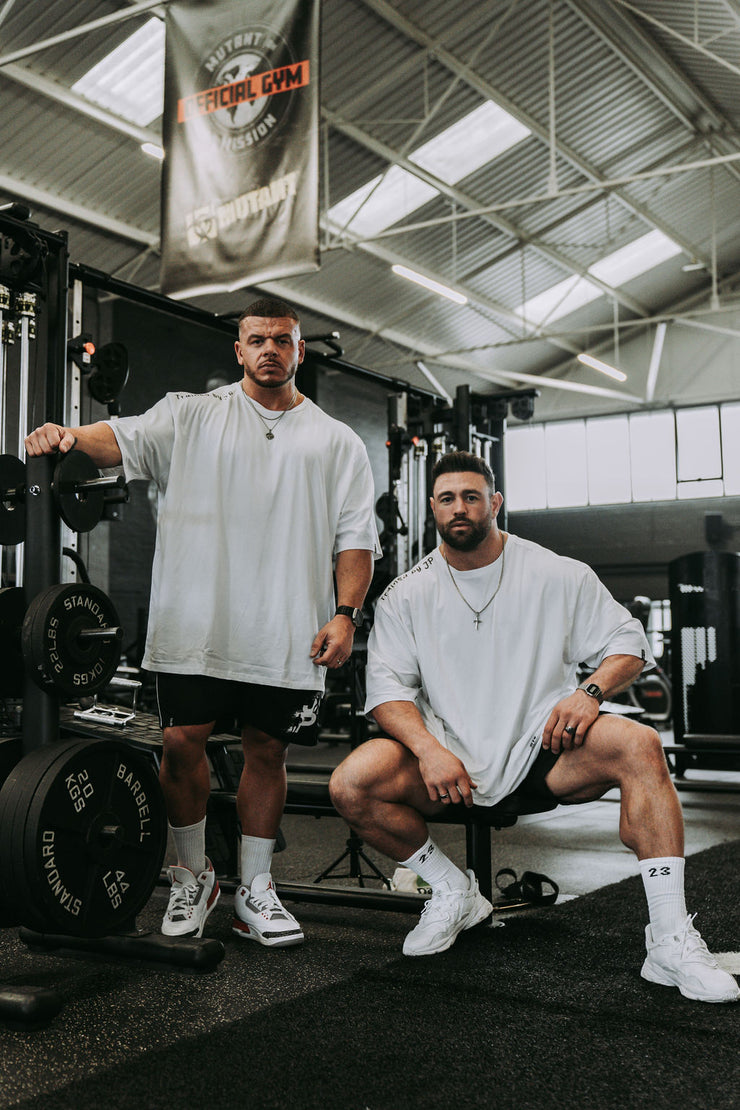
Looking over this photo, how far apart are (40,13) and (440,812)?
6558 millimetres

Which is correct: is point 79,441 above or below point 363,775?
above

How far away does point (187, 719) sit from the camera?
6.64ft

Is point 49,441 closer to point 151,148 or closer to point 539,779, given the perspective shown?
point 539,779

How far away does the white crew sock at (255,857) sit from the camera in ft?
6.86

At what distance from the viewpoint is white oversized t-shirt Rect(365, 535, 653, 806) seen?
1982mm

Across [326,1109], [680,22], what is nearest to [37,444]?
[326,1109]

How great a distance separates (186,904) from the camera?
2051mm

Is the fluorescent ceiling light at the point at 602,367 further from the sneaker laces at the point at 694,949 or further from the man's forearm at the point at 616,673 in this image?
the sneaker laces at the point at 694,949

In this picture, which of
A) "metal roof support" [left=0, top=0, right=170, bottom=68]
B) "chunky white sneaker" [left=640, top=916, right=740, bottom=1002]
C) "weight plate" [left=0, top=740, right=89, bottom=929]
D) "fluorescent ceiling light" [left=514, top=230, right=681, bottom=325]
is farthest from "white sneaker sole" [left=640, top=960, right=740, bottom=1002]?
"fluorescent ceiling light" [left=514, top=230, right=681, bottom=325]

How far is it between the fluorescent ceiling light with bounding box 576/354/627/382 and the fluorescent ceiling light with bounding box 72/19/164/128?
681 cm

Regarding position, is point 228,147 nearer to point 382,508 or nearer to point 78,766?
point 382,508

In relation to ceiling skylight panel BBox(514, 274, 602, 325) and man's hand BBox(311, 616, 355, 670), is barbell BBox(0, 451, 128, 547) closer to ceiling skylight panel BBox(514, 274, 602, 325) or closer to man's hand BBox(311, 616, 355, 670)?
man's hand BBox(311, 616, 355, 670)

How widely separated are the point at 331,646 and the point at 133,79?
22.2ft

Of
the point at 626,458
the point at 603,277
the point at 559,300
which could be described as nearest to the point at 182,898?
the point at 559,300
